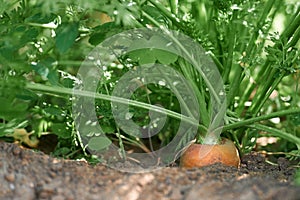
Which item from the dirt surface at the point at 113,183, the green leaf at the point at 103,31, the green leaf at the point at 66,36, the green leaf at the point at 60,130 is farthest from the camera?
the green leaf at the point at 60,130

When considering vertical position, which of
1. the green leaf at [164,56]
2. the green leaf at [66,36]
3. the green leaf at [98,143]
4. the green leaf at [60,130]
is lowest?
the green leaf at [60,130]

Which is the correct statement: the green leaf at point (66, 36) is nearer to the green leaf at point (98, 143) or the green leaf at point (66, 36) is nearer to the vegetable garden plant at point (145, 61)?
the vegetable garden plant at point (145, 61)

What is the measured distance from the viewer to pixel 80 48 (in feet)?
6.07

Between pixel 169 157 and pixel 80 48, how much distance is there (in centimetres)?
43

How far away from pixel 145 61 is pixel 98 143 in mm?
262

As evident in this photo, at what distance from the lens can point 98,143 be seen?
5.44 ft

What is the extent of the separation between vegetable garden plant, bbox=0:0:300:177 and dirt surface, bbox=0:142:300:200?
184 mm

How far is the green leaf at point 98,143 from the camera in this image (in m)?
1.65

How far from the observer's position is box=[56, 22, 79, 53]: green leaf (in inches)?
54.1

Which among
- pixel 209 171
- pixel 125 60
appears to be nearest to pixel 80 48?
pixel 125 60

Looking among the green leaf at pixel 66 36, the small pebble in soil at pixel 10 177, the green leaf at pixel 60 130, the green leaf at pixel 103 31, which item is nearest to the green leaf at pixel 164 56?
the green leaf at pixel 103 31

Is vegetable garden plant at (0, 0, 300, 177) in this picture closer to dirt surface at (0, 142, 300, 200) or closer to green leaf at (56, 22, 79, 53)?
green leaf at (56, 22, 79, 53)

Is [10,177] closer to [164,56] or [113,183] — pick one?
[113,183]

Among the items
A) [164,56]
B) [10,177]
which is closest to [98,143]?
[164,56]
